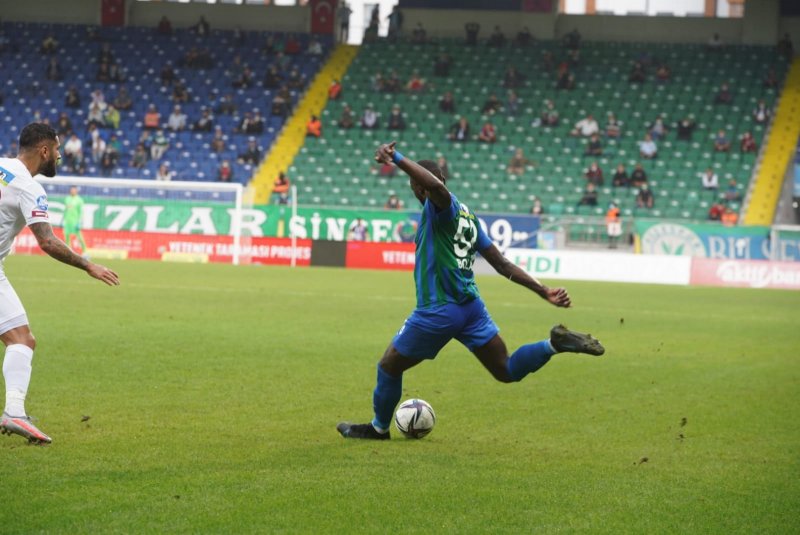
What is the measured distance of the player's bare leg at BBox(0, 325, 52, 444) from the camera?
24.5 feet

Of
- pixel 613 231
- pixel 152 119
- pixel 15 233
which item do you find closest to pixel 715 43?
pixel 613 231

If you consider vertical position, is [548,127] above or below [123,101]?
below

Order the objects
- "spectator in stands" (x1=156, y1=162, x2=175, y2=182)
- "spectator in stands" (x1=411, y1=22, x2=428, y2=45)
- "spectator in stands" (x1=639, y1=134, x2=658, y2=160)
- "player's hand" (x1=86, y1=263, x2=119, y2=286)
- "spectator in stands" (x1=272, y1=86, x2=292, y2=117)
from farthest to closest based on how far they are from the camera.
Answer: "spectator in stands" (x1=411, y1=22, x2=428, y2=45)
"spectator in stands" (x1=272, y1=86, x2=292, y2=117)
"spectator in stands" (x1=639, y1=134, x2=658, y2=160)
"spectator in stands" (x1=156, y1=162, x2=175, y2=182)
"player's hand" (x1=86, y1=263, x2=119, y2=286)

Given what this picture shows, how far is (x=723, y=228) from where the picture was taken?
33.7 meters

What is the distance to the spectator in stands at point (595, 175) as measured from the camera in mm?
40438

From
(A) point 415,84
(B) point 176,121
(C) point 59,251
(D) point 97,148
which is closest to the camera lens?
(C) point 59,251

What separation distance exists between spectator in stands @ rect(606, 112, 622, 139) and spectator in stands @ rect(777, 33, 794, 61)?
326 inches

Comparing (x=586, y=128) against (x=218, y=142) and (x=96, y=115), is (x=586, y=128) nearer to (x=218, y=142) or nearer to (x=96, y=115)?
(x=218, y=142)

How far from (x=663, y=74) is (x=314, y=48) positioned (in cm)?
1495

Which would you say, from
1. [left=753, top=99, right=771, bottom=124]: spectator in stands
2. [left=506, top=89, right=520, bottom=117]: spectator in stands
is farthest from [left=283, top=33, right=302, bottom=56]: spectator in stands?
[left=753, top=99, right=771, bottom=124]: spectator in stands

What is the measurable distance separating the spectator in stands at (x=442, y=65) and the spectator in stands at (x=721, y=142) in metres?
11.4

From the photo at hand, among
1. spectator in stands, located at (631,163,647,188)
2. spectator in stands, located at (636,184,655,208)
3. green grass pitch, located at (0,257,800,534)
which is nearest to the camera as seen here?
green grass pitch, located at (0,257,800,534)

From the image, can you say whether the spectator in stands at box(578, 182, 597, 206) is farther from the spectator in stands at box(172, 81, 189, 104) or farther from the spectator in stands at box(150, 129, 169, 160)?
the spectator in stands at box(172, 81, 189, 104)

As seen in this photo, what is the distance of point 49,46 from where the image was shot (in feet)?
163
